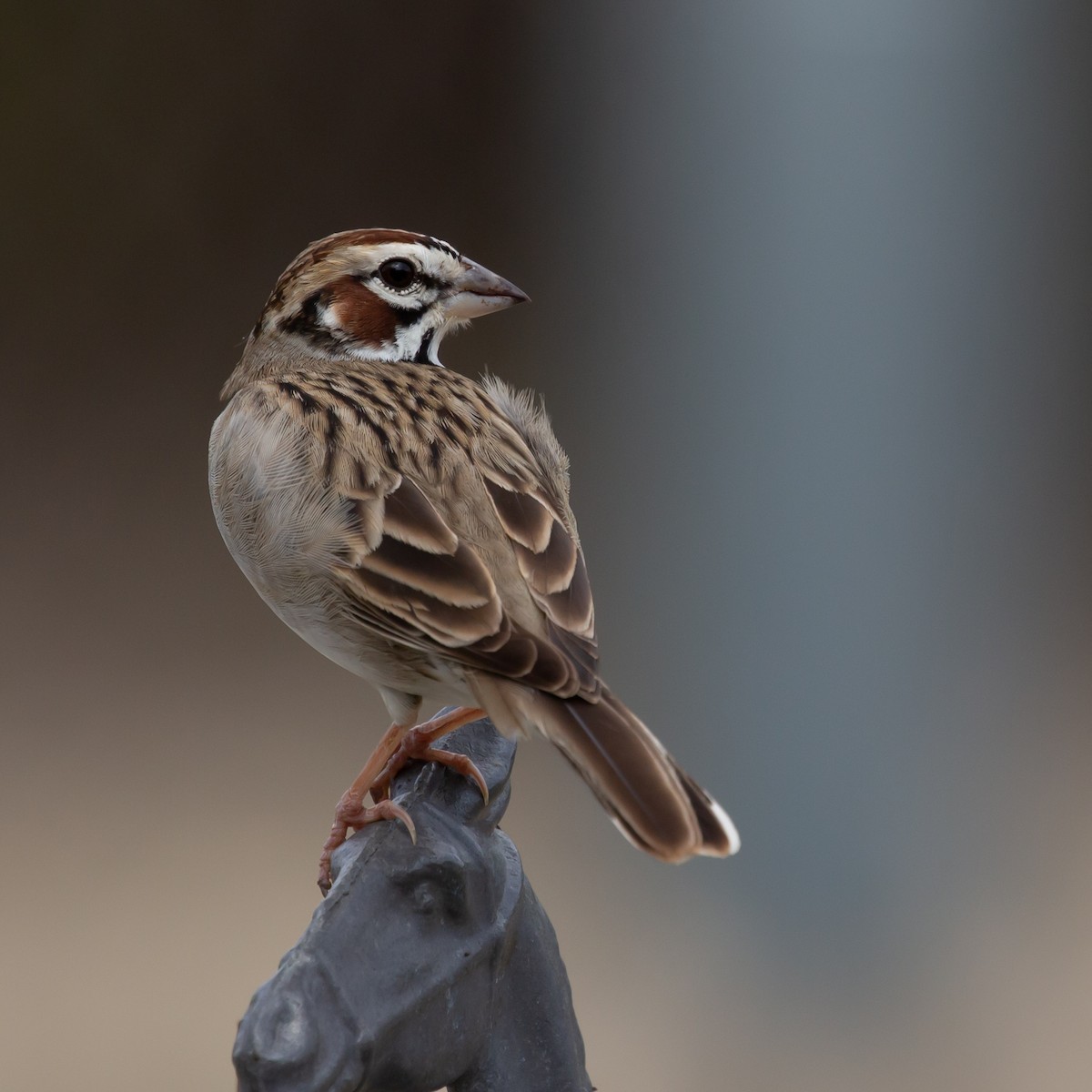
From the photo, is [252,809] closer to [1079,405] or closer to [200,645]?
[200,645]

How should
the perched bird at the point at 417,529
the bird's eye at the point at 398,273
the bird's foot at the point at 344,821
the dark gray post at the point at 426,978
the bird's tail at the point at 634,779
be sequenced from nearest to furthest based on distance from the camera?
1. the dark gray post at the point at 426,978
2. the bird's tail at the point at 634,779
3. the perched bird at the point at 417,529
4. the bird's foot at the point at 344,821
5. the bird's eye at the point at 398,273

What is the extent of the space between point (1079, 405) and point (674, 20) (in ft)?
4.40

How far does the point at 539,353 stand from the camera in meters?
3.97

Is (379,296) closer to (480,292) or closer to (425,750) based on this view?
(480,292)

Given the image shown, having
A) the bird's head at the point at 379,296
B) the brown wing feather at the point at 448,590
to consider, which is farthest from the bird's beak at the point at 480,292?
the brown wing feather at the point at 448,590

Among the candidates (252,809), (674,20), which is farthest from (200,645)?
(674,20)

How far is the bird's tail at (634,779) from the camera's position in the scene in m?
1.14

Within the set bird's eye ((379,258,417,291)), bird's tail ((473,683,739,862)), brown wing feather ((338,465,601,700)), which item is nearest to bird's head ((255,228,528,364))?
bird's eye ((379,258,417,291))

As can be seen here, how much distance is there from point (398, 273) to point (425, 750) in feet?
1.94

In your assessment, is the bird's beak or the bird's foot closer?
the bird's foot

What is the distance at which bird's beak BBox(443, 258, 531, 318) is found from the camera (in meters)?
1.78

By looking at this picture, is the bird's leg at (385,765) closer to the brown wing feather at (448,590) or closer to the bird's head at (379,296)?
the brown wing feather at (448,590)

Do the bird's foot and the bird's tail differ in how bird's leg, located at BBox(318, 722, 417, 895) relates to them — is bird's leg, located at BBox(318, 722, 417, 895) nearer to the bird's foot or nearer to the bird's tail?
the bird's foot

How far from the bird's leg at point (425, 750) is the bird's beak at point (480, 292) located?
1.56 ft
